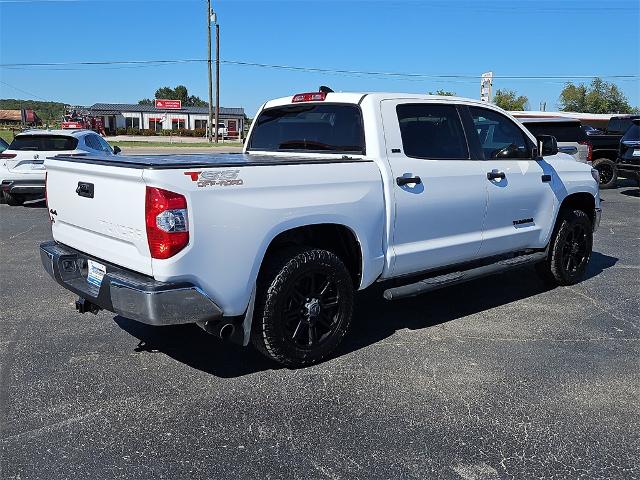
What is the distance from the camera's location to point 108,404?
142 inches

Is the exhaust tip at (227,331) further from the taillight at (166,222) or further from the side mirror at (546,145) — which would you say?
the side mirror at (546,145)

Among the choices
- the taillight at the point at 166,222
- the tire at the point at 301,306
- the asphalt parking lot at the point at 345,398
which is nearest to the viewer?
the asphalt parking lot at the point at 345,398

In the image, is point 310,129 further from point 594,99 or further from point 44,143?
point 594,99

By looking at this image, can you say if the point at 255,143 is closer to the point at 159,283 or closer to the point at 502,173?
the point at 502,173

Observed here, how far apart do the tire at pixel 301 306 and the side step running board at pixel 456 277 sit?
45cm

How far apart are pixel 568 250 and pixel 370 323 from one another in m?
2.59

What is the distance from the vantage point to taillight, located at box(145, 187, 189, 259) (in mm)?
3352

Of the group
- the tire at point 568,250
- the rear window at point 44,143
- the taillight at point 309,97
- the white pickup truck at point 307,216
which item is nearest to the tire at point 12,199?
the rear window at point 44,143

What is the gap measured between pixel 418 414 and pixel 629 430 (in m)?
1.17

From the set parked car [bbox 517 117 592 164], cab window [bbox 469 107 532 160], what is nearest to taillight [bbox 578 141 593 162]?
parked car [bbox 517 117 592 164]

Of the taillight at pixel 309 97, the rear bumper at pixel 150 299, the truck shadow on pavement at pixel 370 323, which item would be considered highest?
the taillight at pixel 309 97

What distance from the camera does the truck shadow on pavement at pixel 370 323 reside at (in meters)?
4.30

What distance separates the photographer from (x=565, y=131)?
14.9 metres

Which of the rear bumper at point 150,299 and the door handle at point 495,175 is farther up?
the door handle at point 495,175
